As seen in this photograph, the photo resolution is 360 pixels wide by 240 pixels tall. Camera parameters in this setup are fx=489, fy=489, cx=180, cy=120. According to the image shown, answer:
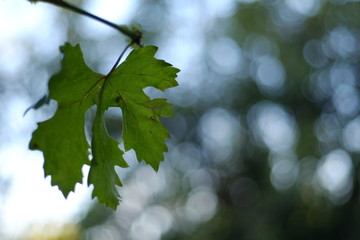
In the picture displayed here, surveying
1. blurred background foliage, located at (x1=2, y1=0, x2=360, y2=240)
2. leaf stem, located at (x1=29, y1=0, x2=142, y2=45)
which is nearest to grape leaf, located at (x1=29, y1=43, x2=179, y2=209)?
leaf stem, located at (x1=29, y1=0, x2=142, y2=45)

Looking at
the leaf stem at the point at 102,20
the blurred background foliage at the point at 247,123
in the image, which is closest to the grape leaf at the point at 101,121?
the leaf stem at the point at 102,20

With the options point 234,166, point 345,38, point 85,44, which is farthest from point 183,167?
point 345,38

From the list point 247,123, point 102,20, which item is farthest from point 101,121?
point 247,123

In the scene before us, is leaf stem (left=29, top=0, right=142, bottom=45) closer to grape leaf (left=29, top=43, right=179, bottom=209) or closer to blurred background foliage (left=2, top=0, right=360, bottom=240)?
grape leaf (left=29, top=43, right=179, bottom=209)

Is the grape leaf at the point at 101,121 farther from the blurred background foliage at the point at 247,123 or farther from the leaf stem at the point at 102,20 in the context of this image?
the blurred background foliage at the point at 247,123

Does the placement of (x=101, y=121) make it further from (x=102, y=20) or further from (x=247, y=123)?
(x=247, y=123)
